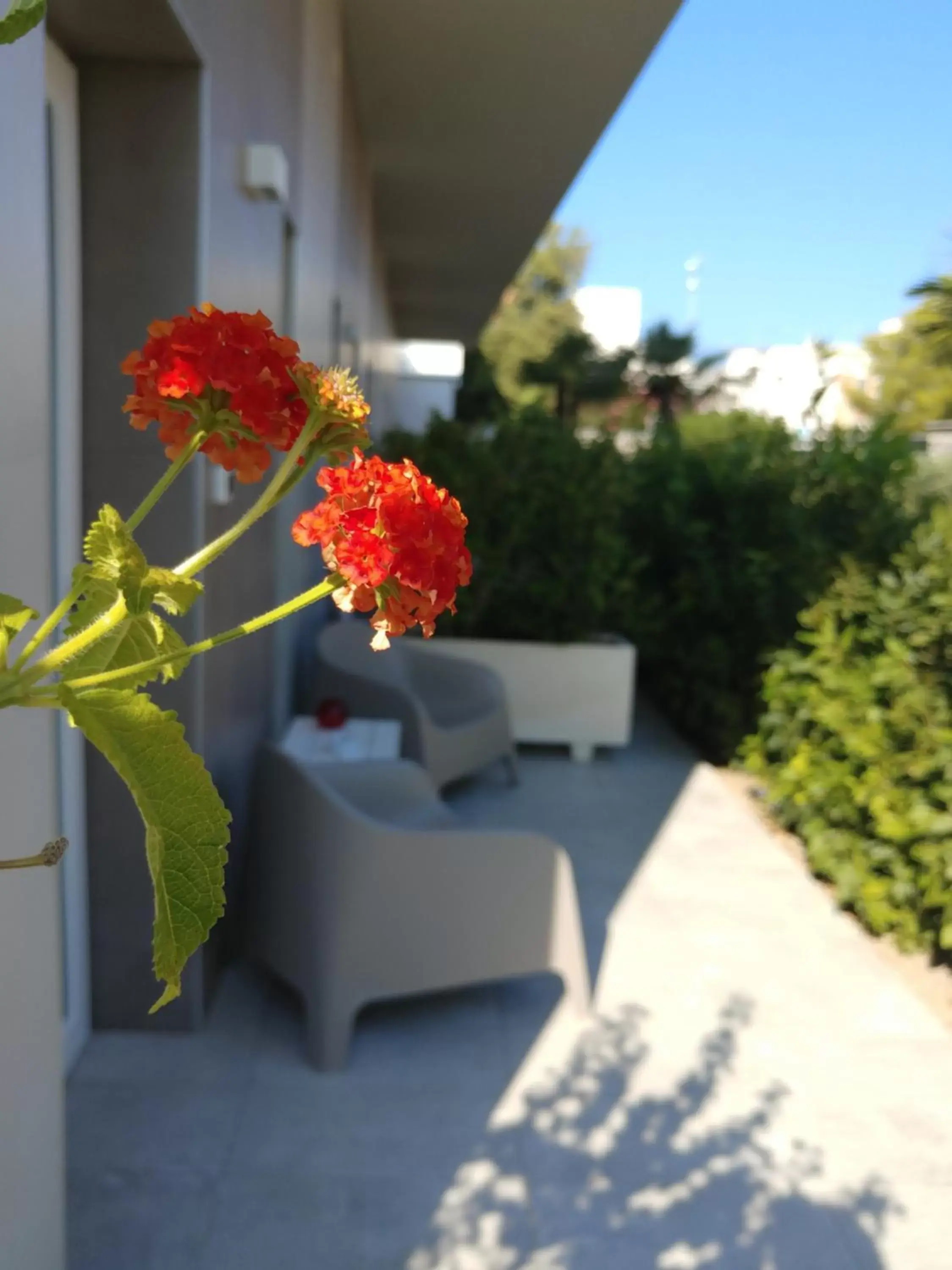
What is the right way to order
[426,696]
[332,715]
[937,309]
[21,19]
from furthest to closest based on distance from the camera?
[937,309], [426,696], [332,715], [21,19]

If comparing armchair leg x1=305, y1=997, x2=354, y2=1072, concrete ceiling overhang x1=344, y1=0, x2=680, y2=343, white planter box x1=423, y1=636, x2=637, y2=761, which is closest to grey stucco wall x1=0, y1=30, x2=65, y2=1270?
armchair leg x1=305, y1=997, x2=354, y2=1072

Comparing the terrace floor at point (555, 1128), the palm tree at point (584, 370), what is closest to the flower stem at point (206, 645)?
the terrace floor at point (555, 1128)

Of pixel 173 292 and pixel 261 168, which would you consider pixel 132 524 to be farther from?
pixel 261 168

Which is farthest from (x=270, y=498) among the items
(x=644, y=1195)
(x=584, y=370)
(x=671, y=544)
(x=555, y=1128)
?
(x=584, y=370)

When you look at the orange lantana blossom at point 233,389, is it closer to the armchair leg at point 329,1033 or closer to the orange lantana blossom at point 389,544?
the orange lantana blossom at point 389,544

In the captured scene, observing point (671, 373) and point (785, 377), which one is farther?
point (671, 373)

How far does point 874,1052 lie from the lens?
324 centimetres

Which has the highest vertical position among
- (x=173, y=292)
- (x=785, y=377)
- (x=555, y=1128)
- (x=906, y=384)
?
(x=906, y=384)

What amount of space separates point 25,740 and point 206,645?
107 centimetres

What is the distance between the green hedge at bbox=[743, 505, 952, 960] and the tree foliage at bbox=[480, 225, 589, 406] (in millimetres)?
26553

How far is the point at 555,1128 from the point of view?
279cm

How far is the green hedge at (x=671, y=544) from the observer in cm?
581

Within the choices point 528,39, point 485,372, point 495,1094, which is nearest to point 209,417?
point 495,1094

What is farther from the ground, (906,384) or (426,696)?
(906,384)
